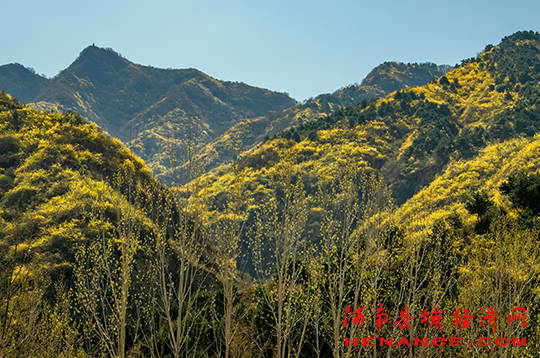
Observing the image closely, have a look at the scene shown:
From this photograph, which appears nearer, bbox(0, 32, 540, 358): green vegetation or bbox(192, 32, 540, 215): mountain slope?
bbox(0, 32, 540, 358): green vegetation

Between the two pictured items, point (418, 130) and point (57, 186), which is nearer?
point (57, 186)

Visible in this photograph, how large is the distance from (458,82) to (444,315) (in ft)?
308

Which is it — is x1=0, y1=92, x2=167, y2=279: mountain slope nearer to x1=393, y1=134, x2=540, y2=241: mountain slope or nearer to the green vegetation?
the green vegetation

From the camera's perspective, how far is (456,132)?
2886 inches

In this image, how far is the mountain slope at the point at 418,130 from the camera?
210 ft

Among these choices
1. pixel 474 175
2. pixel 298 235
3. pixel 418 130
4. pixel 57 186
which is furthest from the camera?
pixel 418 130

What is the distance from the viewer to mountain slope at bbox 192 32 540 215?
2525 inches

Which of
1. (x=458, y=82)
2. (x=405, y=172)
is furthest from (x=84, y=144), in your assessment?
(x=458, y=82)

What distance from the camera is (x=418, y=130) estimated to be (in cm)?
7488

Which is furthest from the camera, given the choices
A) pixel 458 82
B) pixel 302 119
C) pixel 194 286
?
pixel 302 119

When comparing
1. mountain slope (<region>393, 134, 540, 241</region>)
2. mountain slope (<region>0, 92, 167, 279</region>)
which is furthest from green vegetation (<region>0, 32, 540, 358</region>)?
mountain slope (<region>393, 134, 540, 241</region>)

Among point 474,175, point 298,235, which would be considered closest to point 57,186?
point 298,235

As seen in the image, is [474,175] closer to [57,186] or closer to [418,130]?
[418,130]

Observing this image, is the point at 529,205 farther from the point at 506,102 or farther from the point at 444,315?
the point at 506,102
